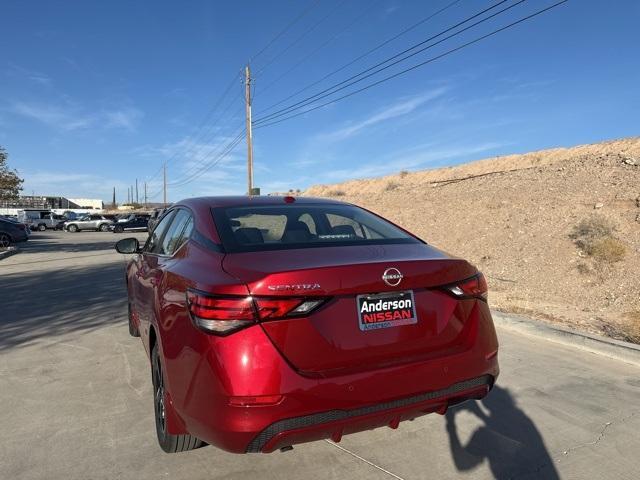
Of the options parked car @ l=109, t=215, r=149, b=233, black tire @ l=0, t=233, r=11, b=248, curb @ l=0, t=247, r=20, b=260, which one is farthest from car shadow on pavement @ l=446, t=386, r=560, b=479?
parked car @ l=109, t=215, r=149, b=233

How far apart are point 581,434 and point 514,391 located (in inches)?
30.5

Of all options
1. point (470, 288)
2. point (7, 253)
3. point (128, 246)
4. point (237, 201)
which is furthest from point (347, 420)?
point (7, 253)

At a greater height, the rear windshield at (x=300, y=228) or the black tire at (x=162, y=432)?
the rear windshield at (x=300, y=228)

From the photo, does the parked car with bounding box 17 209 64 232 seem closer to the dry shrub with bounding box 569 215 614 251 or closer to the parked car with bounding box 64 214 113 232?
the parked car with bounding box 64 214 113 232

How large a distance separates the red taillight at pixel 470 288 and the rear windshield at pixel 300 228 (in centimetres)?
51

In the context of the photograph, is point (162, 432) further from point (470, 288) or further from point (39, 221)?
point (39, 221)

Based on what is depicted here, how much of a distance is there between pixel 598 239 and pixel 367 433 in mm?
8906

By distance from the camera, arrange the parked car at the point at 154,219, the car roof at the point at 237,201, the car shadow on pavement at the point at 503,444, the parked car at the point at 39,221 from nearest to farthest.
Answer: the car shadow on pavement at the point at 503,444 < the car roof at the point at 237,201 < the parked car at the point at 154,219 < the parked car at the point at 39,221

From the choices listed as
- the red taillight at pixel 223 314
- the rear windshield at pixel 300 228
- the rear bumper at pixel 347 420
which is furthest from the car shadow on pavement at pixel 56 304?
the rear bumper at pixel 347 420

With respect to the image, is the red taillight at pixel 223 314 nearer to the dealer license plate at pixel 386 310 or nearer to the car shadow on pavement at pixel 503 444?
the dealer license plate at pixel 386 310

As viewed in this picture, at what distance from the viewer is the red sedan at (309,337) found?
2260 millimetres

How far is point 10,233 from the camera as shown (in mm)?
23781

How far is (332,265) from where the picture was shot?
2426 mm

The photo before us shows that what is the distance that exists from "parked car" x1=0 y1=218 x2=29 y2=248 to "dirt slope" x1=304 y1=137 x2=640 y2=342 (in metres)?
18.2
